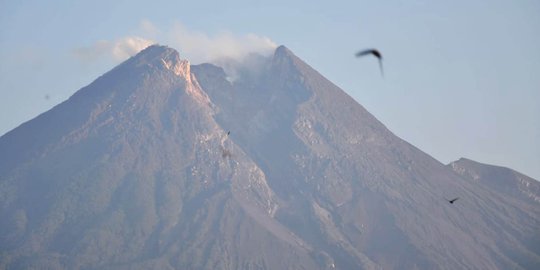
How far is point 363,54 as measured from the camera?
49.1 m

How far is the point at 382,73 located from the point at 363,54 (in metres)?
2.96

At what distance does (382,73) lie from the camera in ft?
169
